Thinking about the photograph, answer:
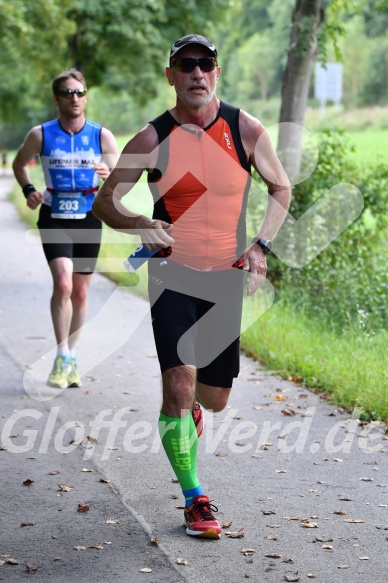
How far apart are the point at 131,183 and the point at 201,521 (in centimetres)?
165

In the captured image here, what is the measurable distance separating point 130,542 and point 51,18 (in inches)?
917

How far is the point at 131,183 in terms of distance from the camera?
208 inches

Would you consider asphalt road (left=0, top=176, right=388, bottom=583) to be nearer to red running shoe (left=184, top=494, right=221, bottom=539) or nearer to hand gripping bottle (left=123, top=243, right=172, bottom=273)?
red running shoe (left=184, top=494, right=221, bottom=539)

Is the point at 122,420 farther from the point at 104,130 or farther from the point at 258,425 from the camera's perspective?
the point at 104,130

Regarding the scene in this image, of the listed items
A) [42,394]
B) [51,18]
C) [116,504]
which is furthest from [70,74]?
[51,18]

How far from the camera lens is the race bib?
838 centimetres

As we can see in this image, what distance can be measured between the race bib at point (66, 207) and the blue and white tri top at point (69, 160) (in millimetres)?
34

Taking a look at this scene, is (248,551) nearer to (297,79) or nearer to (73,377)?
(73,377)

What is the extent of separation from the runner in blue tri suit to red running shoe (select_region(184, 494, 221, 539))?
11.3 ft

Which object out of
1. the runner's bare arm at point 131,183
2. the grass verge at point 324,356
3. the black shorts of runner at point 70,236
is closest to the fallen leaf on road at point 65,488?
the runner's bare arm at point 131,183

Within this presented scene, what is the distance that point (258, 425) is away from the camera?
739cm

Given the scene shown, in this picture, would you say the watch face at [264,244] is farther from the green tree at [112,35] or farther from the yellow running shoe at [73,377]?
the green tree at [112,35]

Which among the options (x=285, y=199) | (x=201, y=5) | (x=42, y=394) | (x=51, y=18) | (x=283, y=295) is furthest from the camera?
(x=201, y=5)

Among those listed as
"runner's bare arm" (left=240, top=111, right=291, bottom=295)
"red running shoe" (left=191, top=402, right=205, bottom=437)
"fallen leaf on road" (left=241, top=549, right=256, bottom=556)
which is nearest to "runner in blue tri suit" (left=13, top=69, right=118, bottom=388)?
"red running shoe" (left=191, top=402, right=205, bottom=437)
